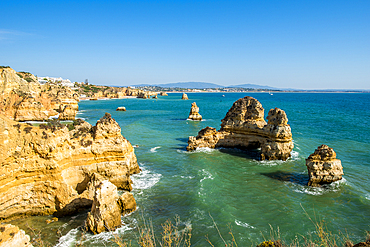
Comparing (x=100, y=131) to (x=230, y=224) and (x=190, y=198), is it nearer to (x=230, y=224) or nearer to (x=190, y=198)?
(x=190, y=198)

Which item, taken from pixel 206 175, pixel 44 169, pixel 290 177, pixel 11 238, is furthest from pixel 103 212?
pixel 290 177

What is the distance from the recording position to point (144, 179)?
60.2 feet

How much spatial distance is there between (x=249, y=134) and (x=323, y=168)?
34.6ft

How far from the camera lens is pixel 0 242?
6.50 metres

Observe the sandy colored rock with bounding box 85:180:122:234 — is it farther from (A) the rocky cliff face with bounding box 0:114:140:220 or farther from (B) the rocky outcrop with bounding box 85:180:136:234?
(A) the rocky cliff face with bounding box 0:114:140:220

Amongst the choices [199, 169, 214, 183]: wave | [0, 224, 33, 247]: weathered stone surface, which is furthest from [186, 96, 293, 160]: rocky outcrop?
[0, 224, 33, 247]: weathered stone surface

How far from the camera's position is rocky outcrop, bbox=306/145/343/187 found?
16750 mm

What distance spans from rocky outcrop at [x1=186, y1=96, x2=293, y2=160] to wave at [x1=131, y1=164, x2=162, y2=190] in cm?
845

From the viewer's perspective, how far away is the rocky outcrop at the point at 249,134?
75.6 feet

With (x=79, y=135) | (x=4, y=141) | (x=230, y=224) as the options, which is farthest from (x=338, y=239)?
(x=4, y=141)

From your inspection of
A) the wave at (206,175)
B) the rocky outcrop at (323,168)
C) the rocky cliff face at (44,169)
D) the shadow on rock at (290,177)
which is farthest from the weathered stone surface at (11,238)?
the rocky outcrop at (323,168)

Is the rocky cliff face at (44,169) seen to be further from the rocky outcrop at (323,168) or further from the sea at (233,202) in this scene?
the rocky outcrop at (323,168)

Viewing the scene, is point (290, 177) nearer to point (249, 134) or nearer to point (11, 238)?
point (249, 134)

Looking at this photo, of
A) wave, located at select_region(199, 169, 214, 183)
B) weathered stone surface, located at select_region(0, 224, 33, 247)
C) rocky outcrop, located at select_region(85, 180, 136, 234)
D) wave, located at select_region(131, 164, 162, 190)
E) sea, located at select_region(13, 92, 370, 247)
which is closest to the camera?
weathered stone surface, located at select_region(0, 224, 33, 247)
